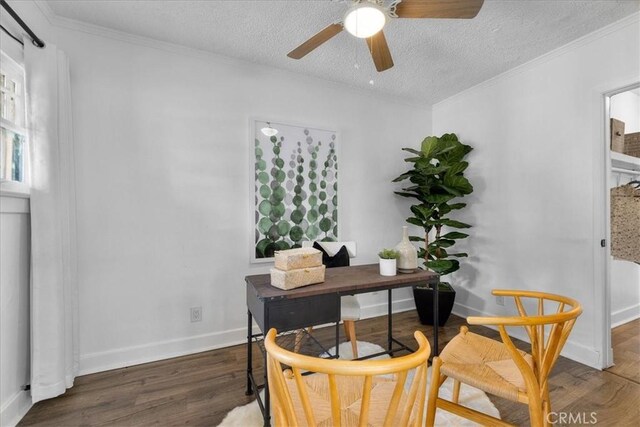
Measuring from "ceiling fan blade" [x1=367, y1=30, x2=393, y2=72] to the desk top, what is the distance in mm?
1448

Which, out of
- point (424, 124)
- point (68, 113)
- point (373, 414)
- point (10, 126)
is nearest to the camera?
point (373, 414)

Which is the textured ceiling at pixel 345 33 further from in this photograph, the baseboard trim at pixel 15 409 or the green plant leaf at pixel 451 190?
the baseboard trim at pixel 15 409

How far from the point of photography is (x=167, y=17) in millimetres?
2109

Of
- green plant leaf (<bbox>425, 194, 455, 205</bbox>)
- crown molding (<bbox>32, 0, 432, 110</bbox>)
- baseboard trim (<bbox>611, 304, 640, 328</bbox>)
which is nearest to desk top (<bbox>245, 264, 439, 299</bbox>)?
green plant leaf (<bbox>425, 194, 455, 205</bbox>)

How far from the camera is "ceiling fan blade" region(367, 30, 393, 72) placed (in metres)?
1.76

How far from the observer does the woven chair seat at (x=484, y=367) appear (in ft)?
4.08

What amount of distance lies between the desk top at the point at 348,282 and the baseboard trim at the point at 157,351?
3.54 feet

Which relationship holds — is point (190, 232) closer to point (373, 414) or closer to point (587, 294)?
point (373, 414)

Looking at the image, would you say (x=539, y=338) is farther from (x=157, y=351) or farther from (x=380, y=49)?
(x=157, y=351)

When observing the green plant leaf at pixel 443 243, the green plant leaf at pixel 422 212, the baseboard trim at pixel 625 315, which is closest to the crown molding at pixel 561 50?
the green plant leaf at pixel 422 212

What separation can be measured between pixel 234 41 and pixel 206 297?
7.16 feet

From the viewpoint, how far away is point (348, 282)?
1.78 metres

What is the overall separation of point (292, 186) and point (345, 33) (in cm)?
138

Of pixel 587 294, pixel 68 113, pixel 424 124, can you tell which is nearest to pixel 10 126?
pixel 68 113
